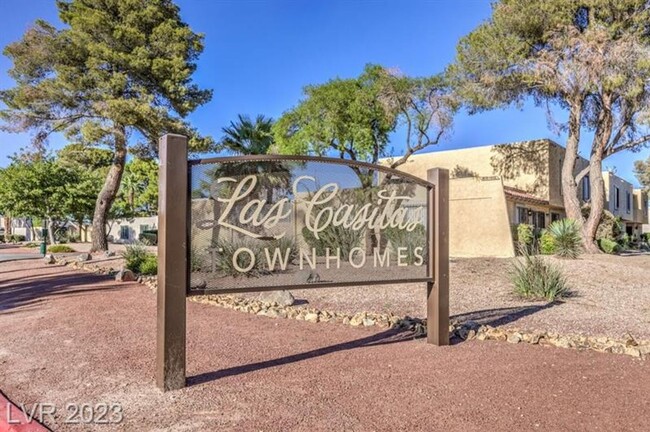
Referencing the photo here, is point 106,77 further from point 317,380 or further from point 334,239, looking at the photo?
point 317,380

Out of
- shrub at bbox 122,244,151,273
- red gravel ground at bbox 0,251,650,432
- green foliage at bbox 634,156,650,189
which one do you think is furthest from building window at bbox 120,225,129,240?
green foliage at bbox 634,156,650,189

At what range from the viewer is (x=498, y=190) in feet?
61.9

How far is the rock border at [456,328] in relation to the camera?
514cm

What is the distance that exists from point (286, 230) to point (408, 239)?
5.12 ft

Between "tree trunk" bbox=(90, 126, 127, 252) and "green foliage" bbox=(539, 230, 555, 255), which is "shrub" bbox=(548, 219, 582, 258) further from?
"tree trunk" bbox=(90, 126, 127, 252)

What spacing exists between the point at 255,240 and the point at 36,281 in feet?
31.1

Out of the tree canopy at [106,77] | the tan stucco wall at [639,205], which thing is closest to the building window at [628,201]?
the tan stucco wall at [639,205]

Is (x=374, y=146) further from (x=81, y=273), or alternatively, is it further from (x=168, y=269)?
(x=168, y=269)

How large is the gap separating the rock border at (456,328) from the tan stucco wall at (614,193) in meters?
31.4

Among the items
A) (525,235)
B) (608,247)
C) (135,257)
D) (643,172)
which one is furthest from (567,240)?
(643,172)

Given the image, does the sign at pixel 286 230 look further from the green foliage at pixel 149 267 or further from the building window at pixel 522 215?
the building window at pixel 522 215

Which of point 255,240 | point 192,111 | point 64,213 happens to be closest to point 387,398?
point 255,240

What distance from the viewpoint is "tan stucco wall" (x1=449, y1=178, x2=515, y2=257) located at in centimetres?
1859

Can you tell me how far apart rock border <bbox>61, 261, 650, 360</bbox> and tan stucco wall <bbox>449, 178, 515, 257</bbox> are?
13.1m
